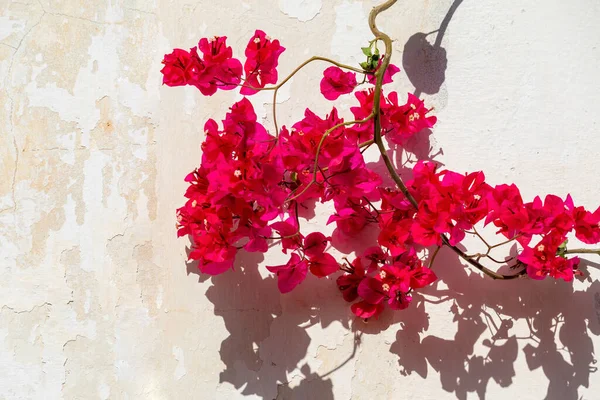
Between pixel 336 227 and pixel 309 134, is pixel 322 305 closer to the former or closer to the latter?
pixel 336 227

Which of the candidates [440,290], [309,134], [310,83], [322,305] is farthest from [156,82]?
[440,290]

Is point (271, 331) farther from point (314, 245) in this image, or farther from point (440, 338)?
point (440, 338)

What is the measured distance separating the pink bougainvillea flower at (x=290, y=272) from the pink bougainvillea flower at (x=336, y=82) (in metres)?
0.37

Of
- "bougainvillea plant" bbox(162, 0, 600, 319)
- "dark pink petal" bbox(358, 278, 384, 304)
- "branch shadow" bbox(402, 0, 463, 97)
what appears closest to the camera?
"bougainvillea plant" bbox(162, 0, 600, 319)

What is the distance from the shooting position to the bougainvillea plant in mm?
1049

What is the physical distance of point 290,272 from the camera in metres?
1.17

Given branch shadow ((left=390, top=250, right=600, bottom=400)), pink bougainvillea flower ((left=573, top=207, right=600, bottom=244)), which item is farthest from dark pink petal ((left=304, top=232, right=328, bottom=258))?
pink bougainvillea flower ((left=573, top=207, right=600, bottom=244))

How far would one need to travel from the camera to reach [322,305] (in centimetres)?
127

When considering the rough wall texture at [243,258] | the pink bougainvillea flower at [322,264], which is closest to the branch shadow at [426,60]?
the rough wall texture at [243,258]

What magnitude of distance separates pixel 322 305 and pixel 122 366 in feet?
1.62

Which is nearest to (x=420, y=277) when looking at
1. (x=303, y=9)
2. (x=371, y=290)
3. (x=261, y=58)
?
(x=371, y=290)

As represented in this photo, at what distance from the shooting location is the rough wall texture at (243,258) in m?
1.24

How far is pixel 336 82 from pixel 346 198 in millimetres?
256

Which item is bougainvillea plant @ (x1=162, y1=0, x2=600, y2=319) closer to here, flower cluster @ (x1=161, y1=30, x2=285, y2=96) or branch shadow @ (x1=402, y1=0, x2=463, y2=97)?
flower cluster @ (x1=161, y1=30, x2=285, y2=96)
